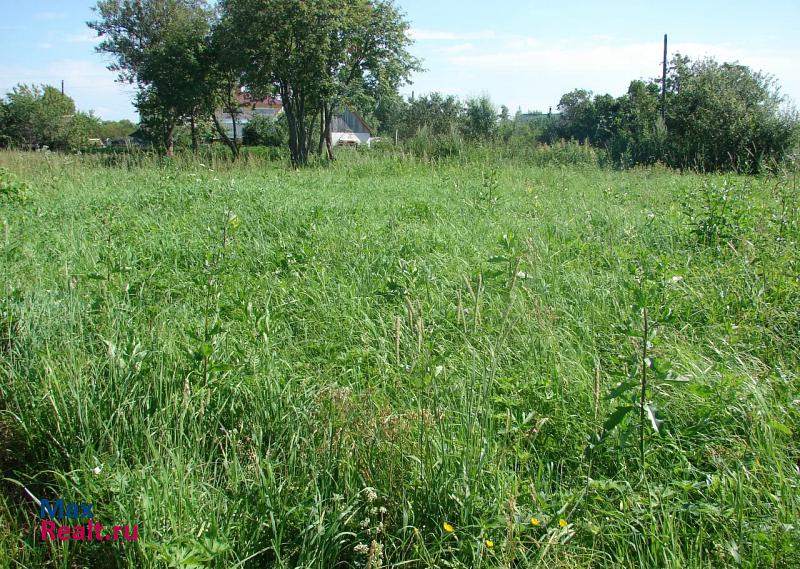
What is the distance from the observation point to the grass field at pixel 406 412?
2016 mm

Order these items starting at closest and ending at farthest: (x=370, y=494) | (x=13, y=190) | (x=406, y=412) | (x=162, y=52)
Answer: (x=370, y=494)
(x=406, y=412)
(x=13, y=190)
(x=162, y=52)

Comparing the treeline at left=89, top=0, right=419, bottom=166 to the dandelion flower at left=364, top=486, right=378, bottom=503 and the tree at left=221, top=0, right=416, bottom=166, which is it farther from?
the dandelion flower at left=364, top=486, right=378, bottom=503

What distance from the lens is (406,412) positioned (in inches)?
100

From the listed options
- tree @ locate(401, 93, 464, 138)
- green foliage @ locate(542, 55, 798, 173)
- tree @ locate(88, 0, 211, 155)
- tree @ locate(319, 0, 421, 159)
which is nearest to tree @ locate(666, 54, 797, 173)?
green foliage @ locate(542, 55, 798, 173)

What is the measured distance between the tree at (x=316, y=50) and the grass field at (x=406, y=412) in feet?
48.2

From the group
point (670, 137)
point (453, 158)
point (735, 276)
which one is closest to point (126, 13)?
point (453, 158)

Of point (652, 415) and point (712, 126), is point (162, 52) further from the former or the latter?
point (652, 415)

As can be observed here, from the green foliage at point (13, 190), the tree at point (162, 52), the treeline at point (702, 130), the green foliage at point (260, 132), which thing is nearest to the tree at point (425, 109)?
the green foliage at point (260, 132)

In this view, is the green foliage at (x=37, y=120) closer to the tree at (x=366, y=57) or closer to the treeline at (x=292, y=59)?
the treeline at (x=292, y=59)

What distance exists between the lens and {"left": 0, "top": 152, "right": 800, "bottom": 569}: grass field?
202 centimetres

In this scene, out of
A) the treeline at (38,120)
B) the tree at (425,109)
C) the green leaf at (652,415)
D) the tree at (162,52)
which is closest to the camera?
the green leaf at (652,415)

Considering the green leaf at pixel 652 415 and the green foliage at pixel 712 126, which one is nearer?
the green leaf at pixel 652 415

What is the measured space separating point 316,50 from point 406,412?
18.7 m

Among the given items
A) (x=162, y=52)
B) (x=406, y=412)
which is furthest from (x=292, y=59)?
(x=406, y=412)
